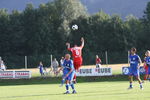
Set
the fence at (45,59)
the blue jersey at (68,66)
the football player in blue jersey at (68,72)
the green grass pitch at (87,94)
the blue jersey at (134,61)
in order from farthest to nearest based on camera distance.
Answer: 1. the fence at (45,59)
2. the blue jersey at (134,61)
3. the blue jersey at (68,66)
4. the football player in blue jersey at (68,72)
5. the green grass pitch at (87,94)

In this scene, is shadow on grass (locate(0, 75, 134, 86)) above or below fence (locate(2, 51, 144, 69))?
below

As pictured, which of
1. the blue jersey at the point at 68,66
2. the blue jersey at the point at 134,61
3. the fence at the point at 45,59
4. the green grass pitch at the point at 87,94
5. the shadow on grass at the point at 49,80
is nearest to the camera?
the green grass pitch at the point at 87,94

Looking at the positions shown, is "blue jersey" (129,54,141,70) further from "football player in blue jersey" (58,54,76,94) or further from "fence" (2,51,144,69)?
"fence" (2,51,144,69)

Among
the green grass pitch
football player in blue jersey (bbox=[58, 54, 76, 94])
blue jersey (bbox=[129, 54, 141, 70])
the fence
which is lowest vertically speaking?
the green grass pitch

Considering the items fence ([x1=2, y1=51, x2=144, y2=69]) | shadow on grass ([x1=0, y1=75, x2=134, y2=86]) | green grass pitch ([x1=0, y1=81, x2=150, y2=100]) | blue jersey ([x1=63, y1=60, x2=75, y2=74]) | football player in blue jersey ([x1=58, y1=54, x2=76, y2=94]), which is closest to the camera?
green grass pitch ([x1=0, y1=81, x2=150, y2=100])

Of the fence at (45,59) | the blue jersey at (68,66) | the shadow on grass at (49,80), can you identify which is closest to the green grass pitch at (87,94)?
the blue jersey at (68,66)

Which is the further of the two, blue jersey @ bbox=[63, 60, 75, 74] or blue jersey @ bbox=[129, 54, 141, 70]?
blue jersey @ bbox=[129, 54, 141, 70]

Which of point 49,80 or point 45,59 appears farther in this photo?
point 45,59

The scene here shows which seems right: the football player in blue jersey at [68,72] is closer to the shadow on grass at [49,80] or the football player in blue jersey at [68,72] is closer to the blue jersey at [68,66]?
the blue jersey at [68,66]

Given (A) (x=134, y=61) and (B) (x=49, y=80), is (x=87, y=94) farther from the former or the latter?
(B) (x=49, y=80)

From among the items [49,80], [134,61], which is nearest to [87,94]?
[134,61]

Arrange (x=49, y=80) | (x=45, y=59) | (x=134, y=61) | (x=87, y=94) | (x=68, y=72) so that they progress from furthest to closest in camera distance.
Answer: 1. (x=45, y=59)
2. (x=49, y=80)
3. (x=134, y=61)
4. (x=68, y=72)
5. (x=87, y=94)

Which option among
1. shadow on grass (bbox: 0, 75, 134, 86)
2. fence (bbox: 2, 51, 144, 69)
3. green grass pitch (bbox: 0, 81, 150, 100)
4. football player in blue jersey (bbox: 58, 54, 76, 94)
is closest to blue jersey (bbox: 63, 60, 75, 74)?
football player in blue jersey (bbox: 58, 54, 76, 94)

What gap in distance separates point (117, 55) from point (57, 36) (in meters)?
44.6
